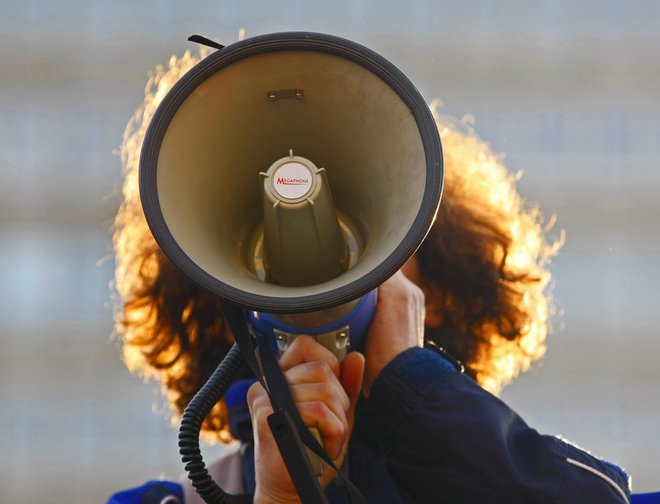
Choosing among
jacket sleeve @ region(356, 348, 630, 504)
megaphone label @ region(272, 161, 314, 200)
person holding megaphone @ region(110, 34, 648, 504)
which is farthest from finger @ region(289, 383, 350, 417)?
megaphone label @ region(272, 161, 314, 200)

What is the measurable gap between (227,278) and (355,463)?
60 cm

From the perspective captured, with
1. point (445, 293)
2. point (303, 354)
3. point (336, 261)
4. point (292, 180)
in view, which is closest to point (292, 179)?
point (292, 180)

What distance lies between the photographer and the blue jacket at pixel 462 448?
1.61 metres

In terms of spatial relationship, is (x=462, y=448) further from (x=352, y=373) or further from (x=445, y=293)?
(x=445, y=293)

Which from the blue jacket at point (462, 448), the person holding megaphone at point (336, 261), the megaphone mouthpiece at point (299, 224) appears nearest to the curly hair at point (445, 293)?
the person holding megaphone at point (336, 261)

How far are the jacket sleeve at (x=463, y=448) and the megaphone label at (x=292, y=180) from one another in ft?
1.16

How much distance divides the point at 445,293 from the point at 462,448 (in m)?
0.60

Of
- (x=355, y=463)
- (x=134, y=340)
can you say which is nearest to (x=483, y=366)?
(x=355, y=463)

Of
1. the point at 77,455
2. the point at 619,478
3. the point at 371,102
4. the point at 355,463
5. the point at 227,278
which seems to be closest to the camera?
the point at 227,278

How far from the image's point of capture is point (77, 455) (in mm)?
6246

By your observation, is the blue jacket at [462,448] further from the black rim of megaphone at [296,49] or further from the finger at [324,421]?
the black rim of megaphone at [296,49]

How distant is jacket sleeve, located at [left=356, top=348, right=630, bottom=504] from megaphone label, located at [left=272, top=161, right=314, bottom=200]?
0.35 meters

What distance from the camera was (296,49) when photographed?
60.3 inches

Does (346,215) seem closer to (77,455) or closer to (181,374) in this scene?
(181,374)
